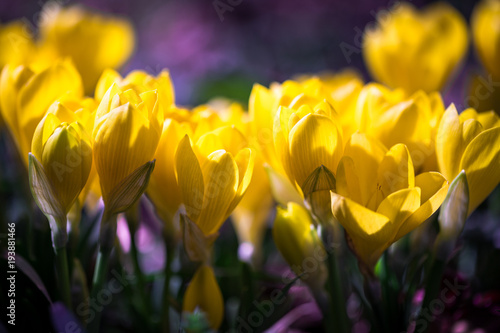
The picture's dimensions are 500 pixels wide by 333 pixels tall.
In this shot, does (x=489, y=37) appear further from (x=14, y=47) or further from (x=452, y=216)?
(x=14, y=47)

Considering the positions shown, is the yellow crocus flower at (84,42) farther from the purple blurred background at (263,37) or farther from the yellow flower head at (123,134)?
the purple blurred background at (263,37)

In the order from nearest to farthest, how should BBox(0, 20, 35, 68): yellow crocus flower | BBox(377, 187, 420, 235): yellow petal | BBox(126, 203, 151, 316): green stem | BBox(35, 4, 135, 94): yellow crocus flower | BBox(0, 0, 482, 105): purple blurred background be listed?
BBox(377, 187, 420, 235): yellow petal < BBox(126, 203, 151, 316): green stem < BBox(0, 20, 35, 68): yellow crocus flower < BBox(35, 4, 135, 94): yellow crocus flower < BBox(0, 0, 482, 105): purple blurred background

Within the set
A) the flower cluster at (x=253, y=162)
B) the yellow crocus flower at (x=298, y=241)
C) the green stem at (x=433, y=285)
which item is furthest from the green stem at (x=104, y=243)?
the green stem at (x=433, y=285)

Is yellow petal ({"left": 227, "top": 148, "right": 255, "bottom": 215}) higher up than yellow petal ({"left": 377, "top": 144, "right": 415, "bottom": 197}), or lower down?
higher up

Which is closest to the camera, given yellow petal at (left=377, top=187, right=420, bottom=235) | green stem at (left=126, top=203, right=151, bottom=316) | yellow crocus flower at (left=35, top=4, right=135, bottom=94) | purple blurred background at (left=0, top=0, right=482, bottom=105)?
yellow petal at (left=377, top=187, right=420, bottom=235)

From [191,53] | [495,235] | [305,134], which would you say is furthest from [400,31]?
[191,53]

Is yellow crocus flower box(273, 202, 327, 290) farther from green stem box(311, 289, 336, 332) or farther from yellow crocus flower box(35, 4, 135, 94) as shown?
yellow crocus flower box(35, 4, 135, 94)

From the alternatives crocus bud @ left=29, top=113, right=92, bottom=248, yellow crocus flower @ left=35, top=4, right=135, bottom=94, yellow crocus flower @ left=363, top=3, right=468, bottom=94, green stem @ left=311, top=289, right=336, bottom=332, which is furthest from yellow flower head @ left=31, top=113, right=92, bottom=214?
yellow crocus flower @ left=363, top=3, right=468, bottom=94
